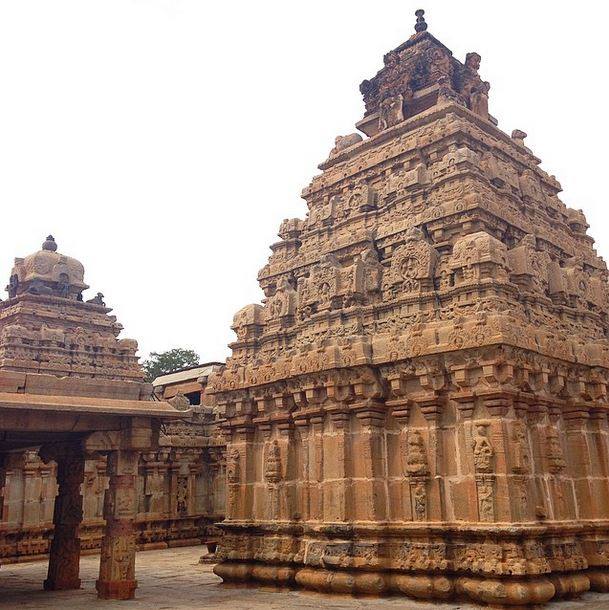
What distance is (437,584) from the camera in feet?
36.2

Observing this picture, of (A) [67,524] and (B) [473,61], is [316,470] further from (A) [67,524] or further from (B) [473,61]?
(B) [473,61]

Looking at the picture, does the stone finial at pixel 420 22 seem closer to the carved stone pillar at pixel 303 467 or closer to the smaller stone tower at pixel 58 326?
the carved stone pillar at pixel 303 467

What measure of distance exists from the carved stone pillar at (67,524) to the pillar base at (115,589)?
A: 235cm

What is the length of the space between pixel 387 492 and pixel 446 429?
1675 millimetres

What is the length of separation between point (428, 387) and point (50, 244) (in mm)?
22633

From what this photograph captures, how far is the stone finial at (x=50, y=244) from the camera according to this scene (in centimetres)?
2991

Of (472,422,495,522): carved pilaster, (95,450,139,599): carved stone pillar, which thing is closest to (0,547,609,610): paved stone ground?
(95,450,139,599): carved stone pillar

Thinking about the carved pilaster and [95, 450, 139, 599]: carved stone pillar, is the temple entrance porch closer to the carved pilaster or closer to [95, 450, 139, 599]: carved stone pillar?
[95, 450, 139, 599]: carved stone pillar

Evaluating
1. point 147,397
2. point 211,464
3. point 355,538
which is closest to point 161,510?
point 211,464

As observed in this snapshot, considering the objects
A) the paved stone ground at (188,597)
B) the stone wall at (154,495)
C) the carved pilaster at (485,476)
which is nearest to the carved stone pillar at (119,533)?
the paved stone ground at (188,597)

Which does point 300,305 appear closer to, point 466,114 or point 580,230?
point 466,114

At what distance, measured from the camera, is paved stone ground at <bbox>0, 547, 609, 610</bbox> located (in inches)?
436

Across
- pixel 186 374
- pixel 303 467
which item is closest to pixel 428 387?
pixel 303 467

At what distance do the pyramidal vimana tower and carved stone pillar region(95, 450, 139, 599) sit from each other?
256cm
